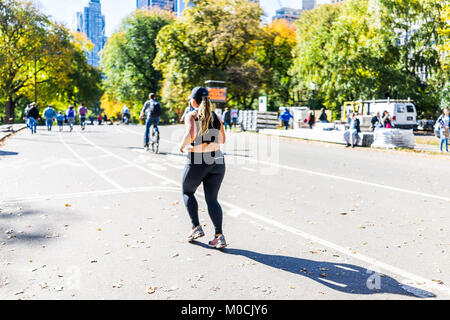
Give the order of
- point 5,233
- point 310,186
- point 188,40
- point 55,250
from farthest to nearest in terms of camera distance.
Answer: point 188,40 < point 310,186 < point 5,233 < point 55,250

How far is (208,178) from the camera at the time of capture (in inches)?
210

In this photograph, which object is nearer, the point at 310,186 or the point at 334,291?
the point at 334,291

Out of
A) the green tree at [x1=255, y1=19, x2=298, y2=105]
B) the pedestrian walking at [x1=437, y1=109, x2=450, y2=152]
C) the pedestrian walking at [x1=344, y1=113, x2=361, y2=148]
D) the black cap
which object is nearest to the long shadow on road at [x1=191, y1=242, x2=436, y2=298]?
the black cap

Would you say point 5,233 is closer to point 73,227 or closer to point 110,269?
point 73,227

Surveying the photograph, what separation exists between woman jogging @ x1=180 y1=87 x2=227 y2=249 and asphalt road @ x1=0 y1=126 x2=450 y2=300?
0.55 metres

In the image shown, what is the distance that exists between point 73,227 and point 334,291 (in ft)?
12.2

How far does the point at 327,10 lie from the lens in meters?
58.3

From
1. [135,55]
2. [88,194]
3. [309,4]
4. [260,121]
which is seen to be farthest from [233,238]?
[309,4]

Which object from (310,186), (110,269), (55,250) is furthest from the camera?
(310,186)

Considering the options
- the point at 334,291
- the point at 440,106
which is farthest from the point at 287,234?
the point at 440,106

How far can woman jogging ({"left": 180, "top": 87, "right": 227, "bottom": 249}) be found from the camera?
17.0ft

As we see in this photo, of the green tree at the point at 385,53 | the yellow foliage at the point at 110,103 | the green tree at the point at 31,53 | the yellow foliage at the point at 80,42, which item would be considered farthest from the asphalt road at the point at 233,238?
the yellow foliage at the point at 110,103
